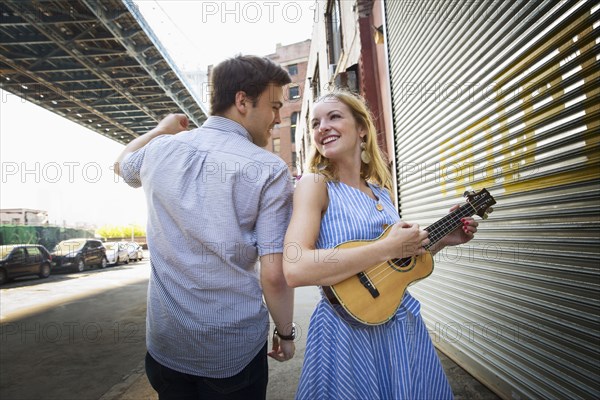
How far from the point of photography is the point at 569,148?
2.12m

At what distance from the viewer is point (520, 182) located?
255 centimetres

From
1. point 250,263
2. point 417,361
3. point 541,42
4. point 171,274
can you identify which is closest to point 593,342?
point 417,361

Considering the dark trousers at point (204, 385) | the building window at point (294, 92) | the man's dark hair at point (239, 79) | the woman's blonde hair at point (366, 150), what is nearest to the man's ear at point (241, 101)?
the man's dark hair at point (239, 79)

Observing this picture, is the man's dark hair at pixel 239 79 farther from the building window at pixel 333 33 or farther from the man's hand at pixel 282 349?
the building window at pixel 333 33

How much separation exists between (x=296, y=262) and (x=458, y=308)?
289cm

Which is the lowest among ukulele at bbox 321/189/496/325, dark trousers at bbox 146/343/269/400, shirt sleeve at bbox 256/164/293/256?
dark trousers at bbox 146/343/269/400

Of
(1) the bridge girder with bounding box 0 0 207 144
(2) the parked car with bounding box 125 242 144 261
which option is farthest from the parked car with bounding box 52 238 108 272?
(1) the bridge girder with bounding box 0 0 207 144

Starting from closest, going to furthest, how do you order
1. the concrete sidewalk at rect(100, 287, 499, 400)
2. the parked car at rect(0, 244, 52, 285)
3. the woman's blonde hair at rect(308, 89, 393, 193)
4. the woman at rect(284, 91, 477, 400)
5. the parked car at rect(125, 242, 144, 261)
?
the woman at rect(284, 91, 477, 400) < the woman's blonde hair at rect(308, 89, 393, 193) < the concrete sidewalk at rect(100, 287, 499, 400) < the parked car at rect(0, 244, 52, 285) < the parked car at rect(125, 242, 144, 261)

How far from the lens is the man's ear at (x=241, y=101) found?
1585mm

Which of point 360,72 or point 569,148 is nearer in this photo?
point 569,148

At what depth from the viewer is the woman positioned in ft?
4.35

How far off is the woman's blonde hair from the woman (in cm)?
12

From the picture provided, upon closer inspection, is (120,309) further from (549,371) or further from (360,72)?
(549,371)

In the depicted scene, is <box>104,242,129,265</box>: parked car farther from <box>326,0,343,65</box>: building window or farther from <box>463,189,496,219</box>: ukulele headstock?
<box>463,189,496,219</box>: ukulele headstock
